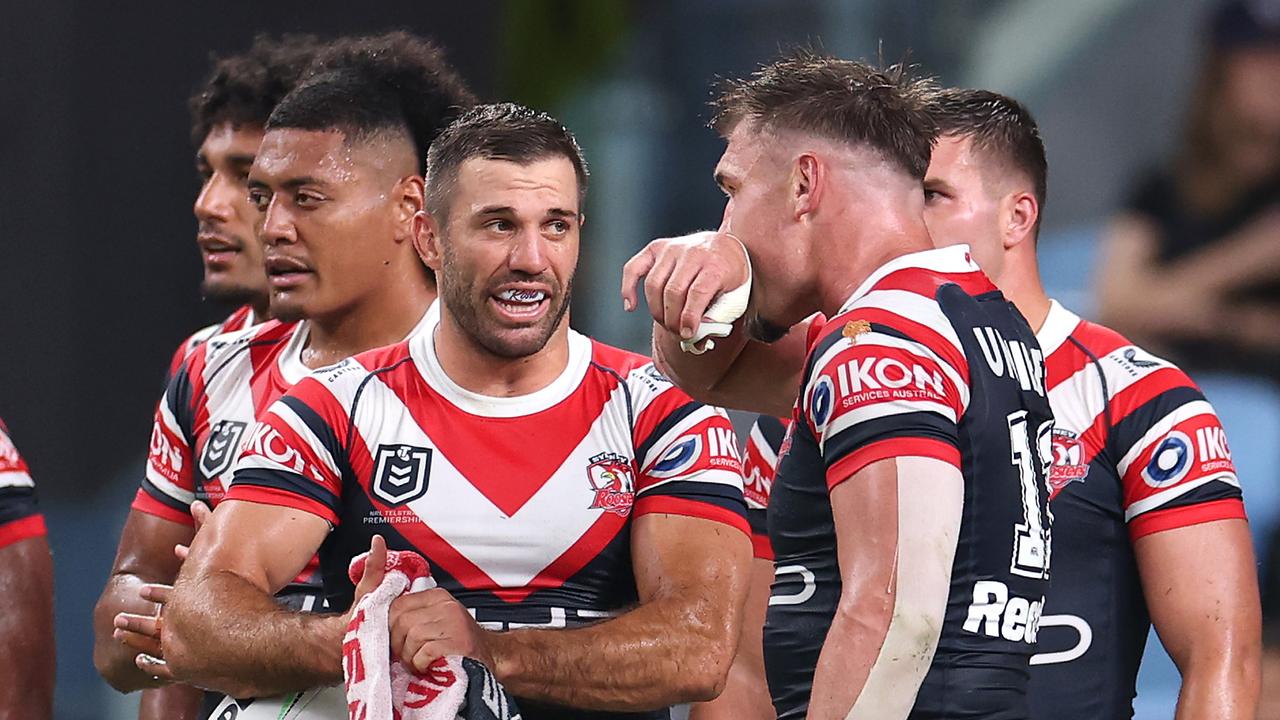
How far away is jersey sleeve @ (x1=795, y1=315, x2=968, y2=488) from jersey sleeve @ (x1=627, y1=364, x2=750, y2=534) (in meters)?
0.60

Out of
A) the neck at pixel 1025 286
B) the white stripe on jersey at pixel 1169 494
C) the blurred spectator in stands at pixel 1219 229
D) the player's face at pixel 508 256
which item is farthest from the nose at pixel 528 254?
the blurred spectator in stands at pixel 1219 229

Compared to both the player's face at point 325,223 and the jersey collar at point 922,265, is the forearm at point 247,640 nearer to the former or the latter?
the player's face at point 325,223

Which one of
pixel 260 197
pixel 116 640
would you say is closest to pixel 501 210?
pixel 260 197

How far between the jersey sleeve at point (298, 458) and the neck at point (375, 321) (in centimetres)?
58

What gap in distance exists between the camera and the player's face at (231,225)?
14.0 ft

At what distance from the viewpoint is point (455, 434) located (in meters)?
3.19

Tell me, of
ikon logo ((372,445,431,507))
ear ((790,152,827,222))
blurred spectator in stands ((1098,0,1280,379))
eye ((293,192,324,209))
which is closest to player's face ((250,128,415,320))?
eye ((293,192,324,209))

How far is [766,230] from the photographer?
293 centimetres

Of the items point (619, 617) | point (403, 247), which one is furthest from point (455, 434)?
point (403, 247)

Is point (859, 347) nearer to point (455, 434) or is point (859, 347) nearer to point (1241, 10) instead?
point (455, 434)

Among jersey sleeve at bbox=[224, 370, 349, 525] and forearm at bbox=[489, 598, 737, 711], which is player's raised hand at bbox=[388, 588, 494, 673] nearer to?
forearm at bbox=[489, 598, 737, 711]

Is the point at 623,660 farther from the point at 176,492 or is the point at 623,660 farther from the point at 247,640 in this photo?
the point at 176,492

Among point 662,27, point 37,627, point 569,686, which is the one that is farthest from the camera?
point 662,27

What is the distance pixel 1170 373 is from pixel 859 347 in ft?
3.77
